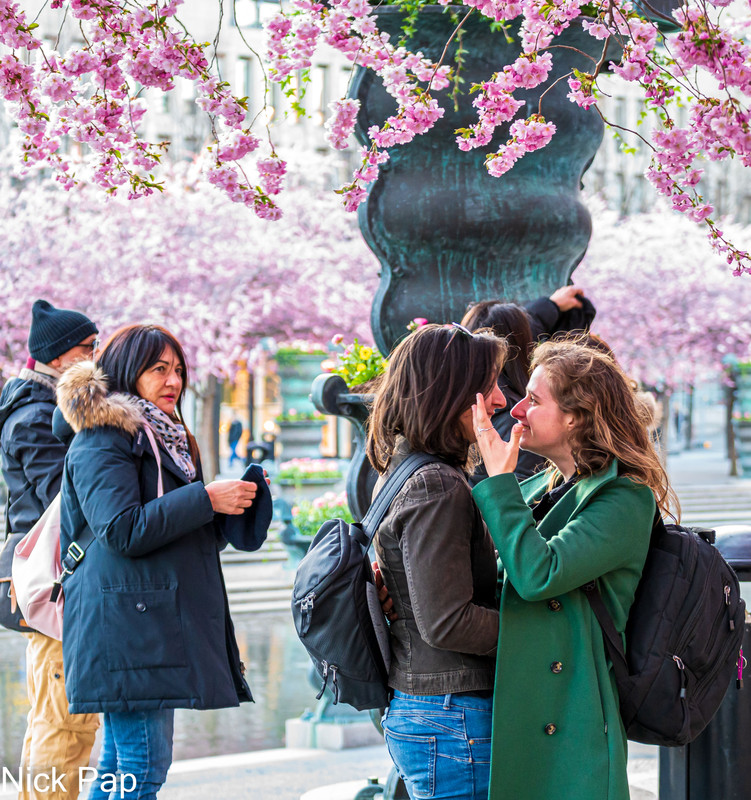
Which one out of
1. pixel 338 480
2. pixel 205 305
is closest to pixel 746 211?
pixel 205 305

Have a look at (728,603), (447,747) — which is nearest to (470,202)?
(728,603)

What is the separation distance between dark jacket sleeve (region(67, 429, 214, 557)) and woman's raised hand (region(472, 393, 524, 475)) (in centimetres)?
96

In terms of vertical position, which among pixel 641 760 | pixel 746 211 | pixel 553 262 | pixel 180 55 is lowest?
pixel 641 760

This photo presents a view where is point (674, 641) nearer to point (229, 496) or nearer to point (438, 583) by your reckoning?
point (438, 583)

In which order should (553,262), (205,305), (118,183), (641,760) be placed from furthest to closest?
(205,305) < (641,760) < (553,262) < (118,183)

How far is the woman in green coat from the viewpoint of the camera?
2.10 meters

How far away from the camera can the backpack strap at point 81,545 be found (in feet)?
9.50

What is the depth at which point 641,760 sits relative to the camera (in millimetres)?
5145

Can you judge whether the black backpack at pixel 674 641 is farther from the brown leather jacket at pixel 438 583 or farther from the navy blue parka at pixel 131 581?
the navy blue parka at pixel 131 581

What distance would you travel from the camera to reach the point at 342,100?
3.23 m

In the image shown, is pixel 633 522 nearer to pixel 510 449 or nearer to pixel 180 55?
pixel 510 449

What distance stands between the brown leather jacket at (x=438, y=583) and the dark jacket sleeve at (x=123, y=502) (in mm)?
789

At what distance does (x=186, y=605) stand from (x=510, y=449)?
3.64 ft

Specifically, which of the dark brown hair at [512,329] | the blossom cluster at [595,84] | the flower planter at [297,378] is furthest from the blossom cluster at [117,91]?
the flower planter at [297,378]
